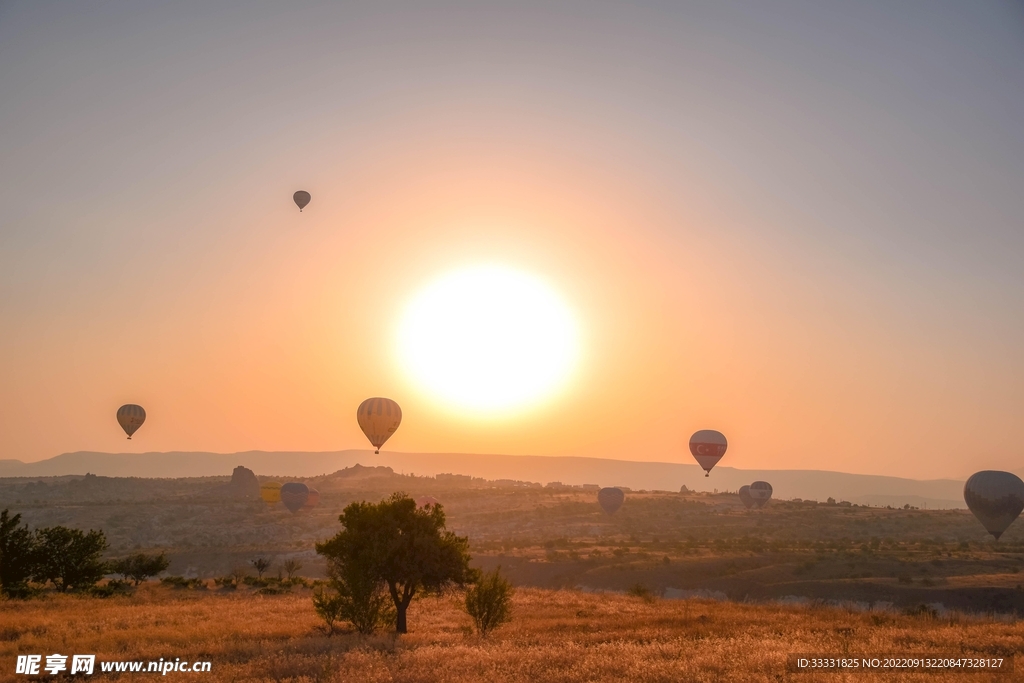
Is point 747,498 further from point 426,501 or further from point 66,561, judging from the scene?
point 66,561

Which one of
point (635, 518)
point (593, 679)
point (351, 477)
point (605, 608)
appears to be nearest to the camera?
point (593, 679)

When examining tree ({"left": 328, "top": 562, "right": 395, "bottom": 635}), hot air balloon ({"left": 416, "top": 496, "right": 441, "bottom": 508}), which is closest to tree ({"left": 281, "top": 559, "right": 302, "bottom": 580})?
hot air balloon ({"left": 416, "top": 496, "right": 441, "bottom": 508})

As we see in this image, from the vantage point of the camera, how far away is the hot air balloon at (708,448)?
322ft

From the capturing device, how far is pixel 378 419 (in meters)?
71.8

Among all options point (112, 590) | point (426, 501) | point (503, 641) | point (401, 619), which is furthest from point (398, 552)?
point (426, 501)

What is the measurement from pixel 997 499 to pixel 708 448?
33997mm

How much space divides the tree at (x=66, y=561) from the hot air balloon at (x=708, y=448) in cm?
7579

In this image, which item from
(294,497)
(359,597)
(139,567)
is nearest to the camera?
(359,597)

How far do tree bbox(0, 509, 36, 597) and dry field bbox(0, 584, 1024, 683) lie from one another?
9.74 feet

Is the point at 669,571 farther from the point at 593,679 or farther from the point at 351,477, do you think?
the point at 351,477

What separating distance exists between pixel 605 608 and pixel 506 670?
17.9 metres

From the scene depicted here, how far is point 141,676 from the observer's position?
17.7 m

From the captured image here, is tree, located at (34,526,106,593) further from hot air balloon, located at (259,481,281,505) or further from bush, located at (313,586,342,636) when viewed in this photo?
hot air balloon, located at (259,481,281,505)

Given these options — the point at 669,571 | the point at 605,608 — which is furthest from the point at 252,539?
the point at 605,608
